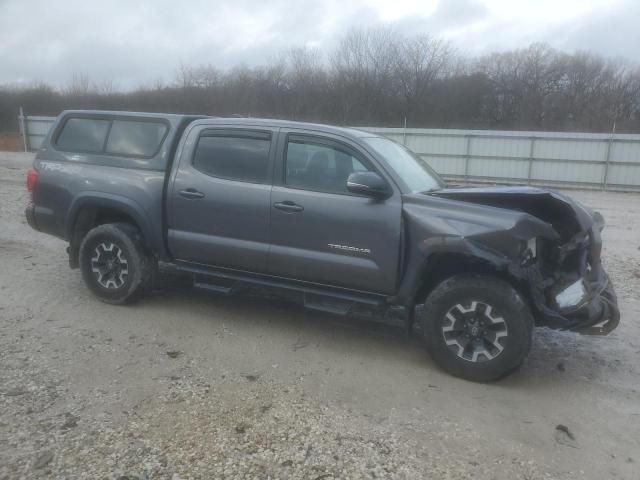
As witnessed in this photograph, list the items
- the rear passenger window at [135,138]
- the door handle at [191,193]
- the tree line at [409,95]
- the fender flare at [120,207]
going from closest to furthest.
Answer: the door handle at [191,193], the fender flare at [120,207], the rear passenger window at [135,138], the tree line at [409,95]

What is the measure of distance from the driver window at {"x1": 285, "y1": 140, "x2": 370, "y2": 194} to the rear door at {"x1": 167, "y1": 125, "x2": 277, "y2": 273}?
0.65ft

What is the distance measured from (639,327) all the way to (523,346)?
6.57 ft

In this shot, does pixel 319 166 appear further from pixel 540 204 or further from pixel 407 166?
pixel 540 204

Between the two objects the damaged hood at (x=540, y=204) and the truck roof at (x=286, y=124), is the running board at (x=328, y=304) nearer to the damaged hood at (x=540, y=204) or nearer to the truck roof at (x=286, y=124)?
the damaged hood at (x=540, y=204)

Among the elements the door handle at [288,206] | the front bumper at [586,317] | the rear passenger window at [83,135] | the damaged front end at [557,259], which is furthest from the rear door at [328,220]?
the rear passenger window at [83,135]

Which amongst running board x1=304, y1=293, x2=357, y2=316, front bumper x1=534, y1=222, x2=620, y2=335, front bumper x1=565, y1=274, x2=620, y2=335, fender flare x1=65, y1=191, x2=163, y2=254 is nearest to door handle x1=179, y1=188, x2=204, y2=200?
fender flare x1=65, y1=191, x2=163, y2=254

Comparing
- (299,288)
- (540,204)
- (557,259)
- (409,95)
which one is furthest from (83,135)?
(409,95)

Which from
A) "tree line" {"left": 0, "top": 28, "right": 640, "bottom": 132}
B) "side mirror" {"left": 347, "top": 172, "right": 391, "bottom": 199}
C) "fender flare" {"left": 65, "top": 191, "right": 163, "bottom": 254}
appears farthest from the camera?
"tree line" {"left": 0, "top": 28, "right": 640, "bottom": 132}

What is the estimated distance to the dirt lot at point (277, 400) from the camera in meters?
2.98

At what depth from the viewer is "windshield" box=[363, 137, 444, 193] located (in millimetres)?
4504

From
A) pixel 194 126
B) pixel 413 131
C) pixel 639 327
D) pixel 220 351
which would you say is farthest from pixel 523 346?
pixel 413 131

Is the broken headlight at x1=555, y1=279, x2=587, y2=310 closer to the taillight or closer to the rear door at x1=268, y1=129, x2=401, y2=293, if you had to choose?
the rear door at x1=268, y1=129, x2=401, y2=293

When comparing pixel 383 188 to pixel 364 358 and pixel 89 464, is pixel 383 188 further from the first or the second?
pixel 89 464

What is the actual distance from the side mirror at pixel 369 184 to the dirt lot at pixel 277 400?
1342mm
